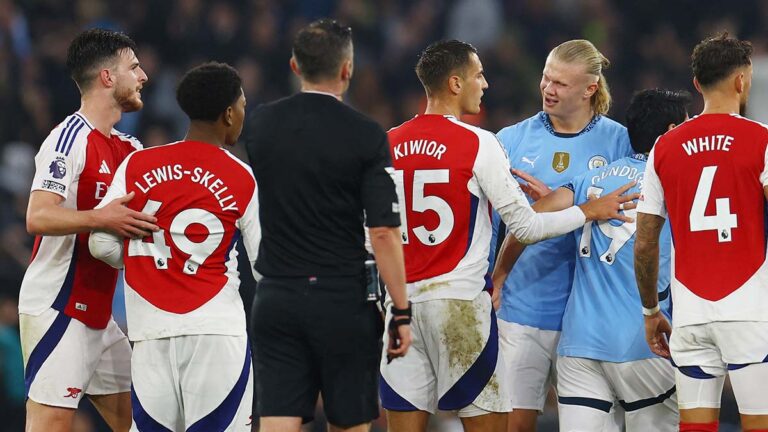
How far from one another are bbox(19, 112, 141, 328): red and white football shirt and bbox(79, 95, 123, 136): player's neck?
0.05m

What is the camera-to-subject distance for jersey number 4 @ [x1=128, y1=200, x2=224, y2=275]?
18.6ft

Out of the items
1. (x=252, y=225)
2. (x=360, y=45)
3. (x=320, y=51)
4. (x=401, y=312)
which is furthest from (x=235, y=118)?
(x=360, y=45)

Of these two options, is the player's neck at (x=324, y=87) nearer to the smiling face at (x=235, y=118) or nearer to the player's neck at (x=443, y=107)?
the smiling face at (x=235, y=118)

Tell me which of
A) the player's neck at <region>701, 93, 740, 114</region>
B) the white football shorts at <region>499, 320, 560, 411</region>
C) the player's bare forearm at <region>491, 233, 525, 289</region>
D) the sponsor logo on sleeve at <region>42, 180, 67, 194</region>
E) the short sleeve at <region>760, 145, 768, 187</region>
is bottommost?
the white football shorts at <region>499, 320, 560, 411</region>

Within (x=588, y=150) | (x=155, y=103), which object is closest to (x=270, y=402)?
(x=588, y=150)

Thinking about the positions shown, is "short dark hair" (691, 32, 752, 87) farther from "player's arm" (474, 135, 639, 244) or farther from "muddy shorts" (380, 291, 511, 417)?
"muddy shorts" (380, 291, 511, 417)

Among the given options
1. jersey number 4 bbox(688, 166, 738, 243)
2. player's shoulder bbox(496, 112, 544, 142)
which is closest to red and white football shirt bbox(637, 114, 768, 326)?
jersey number 4 bbox(688, 166, 738, 243)

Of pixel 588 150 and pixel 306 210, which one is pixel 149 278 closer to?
pixel 306 210

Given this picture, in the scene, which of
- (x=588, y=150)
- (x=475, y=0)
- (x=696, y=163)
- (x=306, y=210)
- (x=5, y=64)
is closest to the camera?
(x=306, y=210)

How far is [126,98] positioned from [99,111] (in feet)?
0.57

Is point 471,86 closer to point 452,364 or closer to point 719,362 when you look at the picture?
point 452,364

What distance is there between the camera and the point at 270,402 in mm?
5309

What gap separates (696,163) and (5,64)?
9530 mm

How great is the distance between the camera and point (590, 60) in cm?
682
